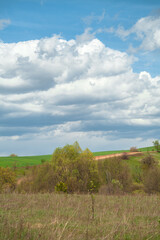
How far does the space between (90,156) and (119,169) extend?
922 centimetres

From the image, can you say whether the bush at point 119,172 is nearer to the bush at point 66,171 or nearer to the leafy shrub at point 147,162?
the bush at point 66,171

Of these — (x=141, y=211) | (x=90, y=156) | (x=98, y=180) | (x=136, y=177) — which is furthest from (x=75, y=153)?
(x=141, y=211)

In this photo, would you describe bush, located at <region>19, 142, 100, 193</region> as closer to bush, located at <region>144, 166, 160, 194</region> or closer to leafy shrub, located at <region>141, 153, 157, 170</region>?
bush, located at <region>144, 166, 160, 194</region>

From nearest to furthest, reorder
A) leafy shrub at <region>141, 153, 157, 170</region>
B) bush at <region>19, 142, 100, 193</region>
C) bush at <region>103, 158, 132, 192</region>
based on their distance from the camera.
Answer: bush at <region>19, 142, 100, 193</region> < bush at <region>103, 158, 132, 192</region> < leafy shrub at <region>141, 153, 157, 170</region>

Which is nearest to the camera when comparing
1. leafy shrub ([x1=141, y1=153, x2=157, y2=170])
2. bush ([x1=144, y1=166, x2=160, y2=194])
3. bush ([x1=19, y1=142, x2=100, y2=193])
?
bush ([x1=144, y1=166, x2=160, y2=194])

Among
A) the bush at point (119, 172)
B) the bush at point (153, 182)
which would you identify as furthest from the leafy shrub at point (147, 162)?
the bush at point (153, 182)

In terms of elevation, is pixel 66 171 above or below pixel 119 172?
above

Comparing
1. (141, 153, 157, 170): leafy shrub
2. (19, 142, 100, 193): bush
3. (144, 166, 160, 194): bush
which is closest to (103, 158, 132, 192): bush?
(19, 142, 100, 193): bush

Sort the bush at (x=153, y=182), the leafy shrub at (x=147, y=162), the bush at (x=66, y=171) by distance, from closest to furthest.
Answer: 1. the bush at (x=153, y=182)
2. the bush at (x=66, y=171)
3. the leafy shrub at (x=147, y=162)

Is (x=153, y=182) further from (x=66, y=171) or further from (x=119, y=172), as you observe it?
(x=66, y=171)

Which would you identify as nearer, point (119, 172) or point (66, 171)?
point (66, 171)

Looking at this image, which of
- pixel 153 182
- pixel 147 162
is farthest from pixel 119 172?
pixel 147 162

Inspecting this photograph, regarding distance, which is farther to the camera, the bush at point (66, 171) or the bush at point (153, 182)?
the bush at point (66, 171)

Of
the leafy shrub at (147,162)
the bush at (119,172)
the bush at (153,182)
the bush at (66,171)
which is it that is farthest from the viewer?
the leafy shrub at (147,162)
